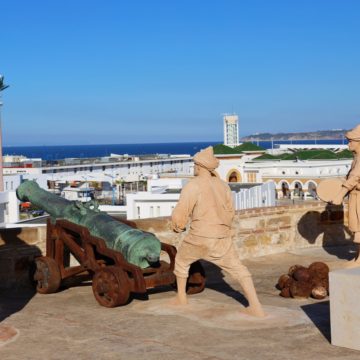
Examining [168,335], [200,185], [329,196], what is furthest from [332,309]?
[329,196]

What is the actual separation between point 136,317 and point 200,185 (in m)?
1.32

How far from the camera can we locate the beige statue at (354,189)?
7.94m

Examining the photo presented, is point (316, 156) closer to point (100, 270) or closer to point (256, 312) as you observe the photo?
point (100, 270)

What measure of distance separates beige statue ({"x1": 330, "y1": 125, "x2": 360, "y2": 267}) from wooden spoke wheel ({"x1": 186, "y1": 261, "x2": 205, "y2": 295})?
173cm

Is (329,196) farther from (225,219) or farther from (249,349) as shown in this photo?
(249,349)

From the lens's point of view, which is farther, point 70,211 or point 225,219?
point 70,211

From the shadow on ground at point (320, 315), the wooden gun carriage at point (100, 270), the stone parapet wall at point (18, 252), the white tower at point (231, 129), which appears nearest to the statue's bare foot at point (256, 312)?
the shadow on ground at point (320, 315)

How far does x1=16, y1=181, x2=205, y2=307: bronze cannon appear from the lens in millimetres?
6816

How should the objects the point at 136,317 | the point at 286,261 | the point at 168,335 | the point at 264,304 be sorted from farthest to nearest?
the point at 286,261, the point at 264,304, the point at 136,317, the point at 168,335

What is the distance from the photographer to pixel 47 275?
24.8 ft

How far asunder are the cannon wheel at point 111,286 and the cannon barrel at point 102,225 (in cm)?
24

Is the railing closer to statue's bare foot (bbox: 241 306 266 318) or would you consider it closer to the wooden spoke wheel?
the wooden spoke wheel

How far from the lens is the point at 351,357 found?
16.4ft

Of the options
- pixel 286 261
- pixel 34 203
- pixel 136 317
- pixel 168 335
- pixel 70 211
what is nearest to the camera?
pixel 168 335
